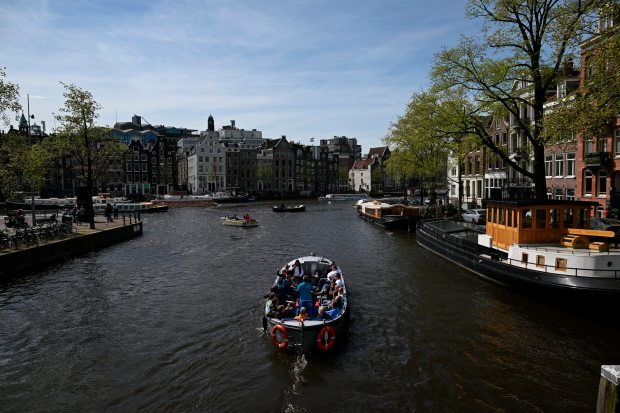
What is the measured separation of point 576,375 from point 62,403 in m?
15.9

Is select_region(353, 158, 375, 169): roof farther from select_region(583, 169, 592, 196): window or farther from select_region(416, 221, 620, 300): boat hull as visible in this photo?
select_region(416, 221, 620, 300): boat hull

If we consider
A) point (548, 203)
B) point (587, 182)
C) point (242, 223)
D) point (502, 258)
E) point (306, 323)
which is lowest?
point (242, 223)

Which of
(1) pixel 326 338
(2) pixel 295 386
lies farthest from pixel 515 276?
(2) pixel 295 386

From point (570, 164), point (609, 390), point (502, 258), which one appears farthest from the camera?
point (570, 164)

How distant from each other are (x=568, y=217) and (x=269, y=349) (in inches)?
644

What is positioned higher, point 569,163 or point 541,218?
point 569,163

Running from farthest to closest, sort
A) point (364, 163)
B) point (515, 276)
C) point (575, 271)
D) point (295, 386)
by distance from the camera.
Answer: point (364, 163) < point (515, 276) < point (575, 271) < point (295, 386)

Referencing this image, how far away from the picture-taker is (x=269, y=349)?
1630 cm

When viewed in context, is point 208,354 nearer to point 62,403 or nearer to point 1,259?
point 62,403

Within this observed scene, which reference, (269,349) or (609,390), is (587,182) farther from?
(609,390)

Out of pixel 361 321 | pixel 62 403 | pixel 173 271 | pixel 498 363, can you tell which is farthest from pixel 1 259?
pixel 498 363

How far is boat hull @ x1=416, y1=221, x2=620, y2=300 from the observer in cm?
1734

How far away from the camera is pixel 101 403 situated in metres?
12.8

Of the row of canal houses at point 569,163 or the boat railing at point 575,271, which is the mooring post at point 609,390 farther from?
the row of canal houses at point 569,163
